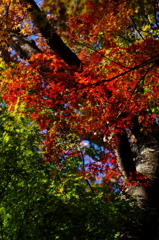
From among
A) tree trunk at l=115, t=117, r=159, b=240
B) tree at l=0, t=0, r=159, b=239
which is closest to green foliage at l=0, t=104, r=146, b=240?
tree trunk at l=115, t=117, r=159, b=240

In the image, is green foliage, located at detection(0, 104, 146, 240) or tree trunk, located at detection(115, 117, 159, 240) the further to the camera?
tree trunk, located at detection(115, 117, 159, 240)

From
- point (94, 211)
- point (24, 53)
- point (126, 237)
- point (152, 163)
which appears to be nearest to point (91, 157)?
point (152, 163)

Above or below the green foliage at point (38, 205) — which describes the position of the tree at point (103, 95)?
above

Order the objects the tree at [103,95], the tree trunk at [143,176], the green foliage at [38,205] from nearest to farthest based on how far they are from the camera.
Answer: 1. the green foliage at [38,205]
2. the tree trunk at [143,176]
3. the tree at [103,95]

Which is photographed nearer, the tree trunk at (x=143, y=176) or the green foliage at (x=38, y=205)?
the green foliage at (x=38, y=205)

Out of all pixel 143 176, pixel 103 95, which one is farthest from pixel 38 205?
pixel 103 95

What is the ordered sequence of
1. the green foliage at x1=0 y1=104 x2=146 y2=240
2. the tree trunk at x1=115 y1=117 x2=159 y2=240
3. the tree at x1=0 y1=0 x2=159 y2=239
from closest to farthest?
the green foliage at x1=0 y1=104 x2=146 y2=240 < the tree trunk at x1=115 y1=117 x2=159 y2=240 < the tree at x1=0 y1=0 x2=159 y2=239

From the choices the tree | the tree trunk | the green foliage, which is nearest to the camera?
the green foliage

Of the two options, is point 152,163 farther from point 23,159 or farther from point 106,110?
point 23,159

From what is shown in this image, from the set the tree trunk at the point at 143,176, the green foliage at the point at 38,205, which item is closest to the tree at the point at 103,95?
the tree trunk at the point at 143,176

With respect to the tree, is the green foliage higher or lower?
lower

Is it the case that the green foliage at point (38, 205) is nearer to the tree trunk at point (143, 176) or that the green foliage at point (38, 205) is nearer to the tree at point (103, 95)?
the tree trunk at point (143, 176)

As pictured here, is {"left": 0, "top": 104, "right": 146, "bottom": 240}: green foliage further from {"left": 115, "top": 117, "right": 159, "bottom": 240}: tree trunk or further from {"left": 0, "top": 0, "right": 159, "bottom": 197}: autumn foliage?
{"left": 0, "top": 0, "right": 159, "bottom": 197}: autumn foliage

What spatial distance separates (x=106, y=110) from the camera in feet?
22.5
